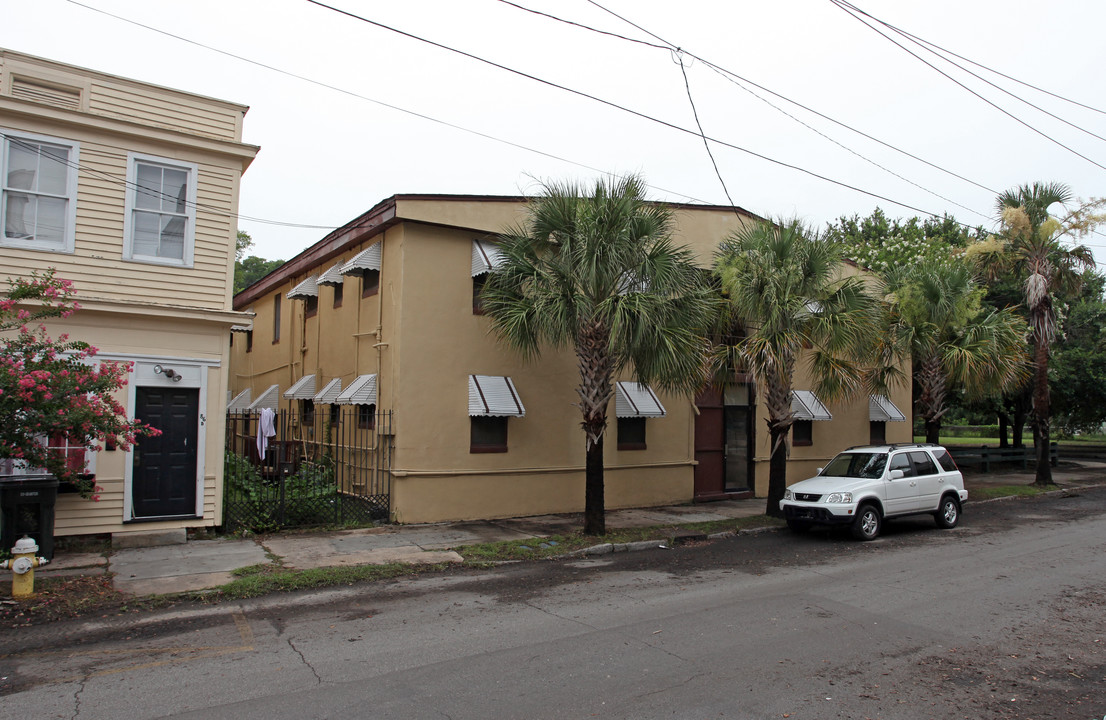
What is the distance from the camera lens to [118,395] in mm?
10969

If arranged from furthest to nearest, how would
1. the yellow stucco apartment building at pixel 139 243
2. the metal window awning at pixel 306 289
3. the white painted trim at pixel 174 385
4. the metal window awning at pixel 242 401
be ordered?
the metal window awning at pixel 242 401, the metal window awning at pixel 306 289, the white painted trim at pixel 174 385, the yellow stucco apartment building at pixel 139 243

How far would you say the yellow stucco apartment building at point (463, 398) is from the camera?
1371cm

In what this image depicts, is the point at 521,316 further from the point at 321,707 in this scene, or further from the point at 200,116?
the point at 321,707

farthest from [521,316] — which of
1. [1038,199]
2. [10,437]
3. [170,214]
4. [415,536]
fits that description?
[1038,199]

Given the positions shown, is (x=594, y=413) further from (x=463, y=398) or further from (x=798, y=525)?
(x=798, y=525)

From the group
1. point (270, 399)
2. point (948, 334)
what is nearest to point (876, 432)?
point (948, 334)

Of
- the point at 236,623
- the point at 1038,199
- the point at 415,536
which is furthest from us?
the point at 1038,199

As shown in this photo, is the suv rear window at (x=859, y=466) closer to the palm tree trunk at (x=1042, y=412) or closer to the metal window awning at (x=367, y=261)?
the metal window awning at (x=367, y=261)

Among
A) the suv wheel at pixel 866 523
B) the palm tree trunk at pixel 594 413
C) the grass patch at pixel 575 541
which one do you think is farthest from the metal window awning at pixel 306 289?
the suv wheel at pixel 866 523

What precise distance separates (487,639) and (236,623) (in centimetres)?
274

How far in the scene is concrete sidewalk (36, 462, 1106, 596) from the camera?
926 cm

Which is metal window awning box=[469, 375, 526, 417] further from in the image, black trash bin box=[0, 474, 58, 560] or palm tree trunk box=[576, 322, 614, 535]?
black trash bin box=[0, 474, 58, 560]

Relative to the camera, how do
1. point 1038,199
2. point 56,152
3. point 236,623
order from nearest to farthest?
1. point 236,623
2. point 56,152
3. point 1038,199

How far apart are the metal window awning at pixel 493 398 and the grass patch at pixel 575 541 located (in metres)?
2.71
